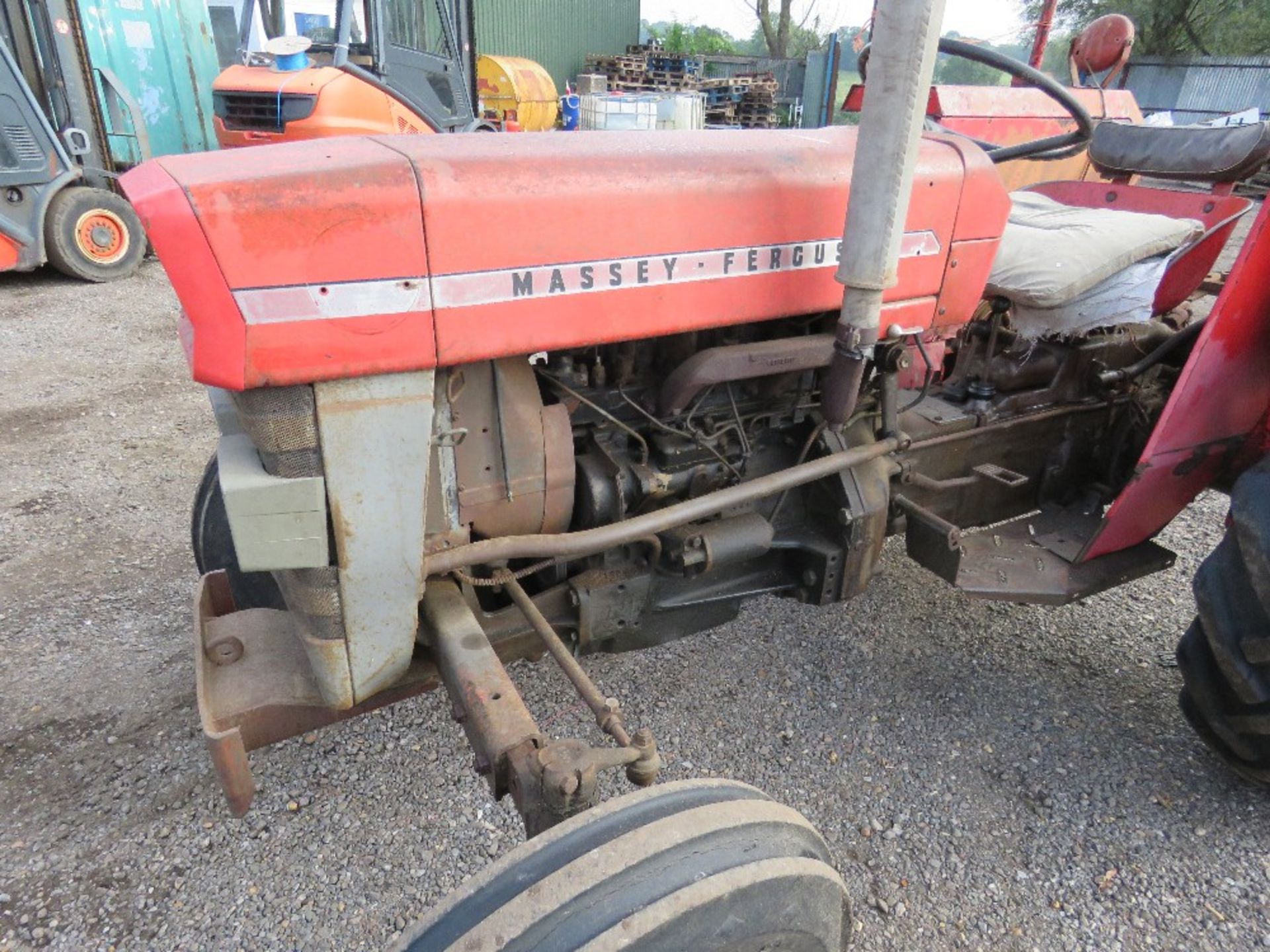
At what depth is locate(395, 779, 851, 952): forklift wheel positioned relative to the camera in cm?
111

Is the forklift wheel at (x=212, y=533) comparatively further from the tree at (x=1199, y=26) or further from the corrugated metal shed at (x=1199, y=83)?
the tree at (x=1199, y=26)

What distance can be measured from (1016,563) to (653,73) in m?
12.2

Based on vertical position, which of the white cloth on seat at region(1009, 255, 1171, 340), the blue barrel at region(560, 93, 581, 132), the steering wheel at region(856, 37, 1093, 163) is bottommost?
the blue barrel at region(560, 93, 581, 132)

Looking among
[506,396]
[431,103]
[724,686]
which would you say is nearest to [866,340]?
[506,396]

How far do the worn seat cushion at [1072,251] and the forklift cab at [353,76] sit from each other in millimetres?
4529

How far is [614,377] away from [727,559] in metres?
0.48

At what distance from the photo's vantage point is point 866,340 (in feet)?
5.25

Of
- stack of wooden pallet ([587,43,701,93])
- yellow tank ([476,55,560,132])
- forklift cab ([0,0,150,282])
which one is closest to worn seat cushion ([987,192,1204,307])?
forklift cab ([0,0,150,282])

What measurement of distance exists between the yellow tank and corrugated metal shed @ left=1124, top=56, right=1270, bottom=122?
1069 cm

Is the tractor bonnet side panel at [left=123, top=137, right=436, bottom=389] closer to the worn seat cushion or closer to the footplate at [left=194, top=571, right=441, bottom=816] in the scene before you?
the footplate at [left=194, top=571, right=441, bottom=816]

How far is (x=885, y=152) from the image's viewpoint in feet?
4.65

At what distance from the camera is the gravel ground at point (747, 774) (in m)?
Answer: 1.84

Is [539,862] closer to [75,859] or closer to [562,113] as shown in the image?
[75,859]

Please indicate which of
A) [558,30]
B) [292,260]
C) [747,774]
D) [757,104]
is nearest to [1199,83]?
[757,104]
